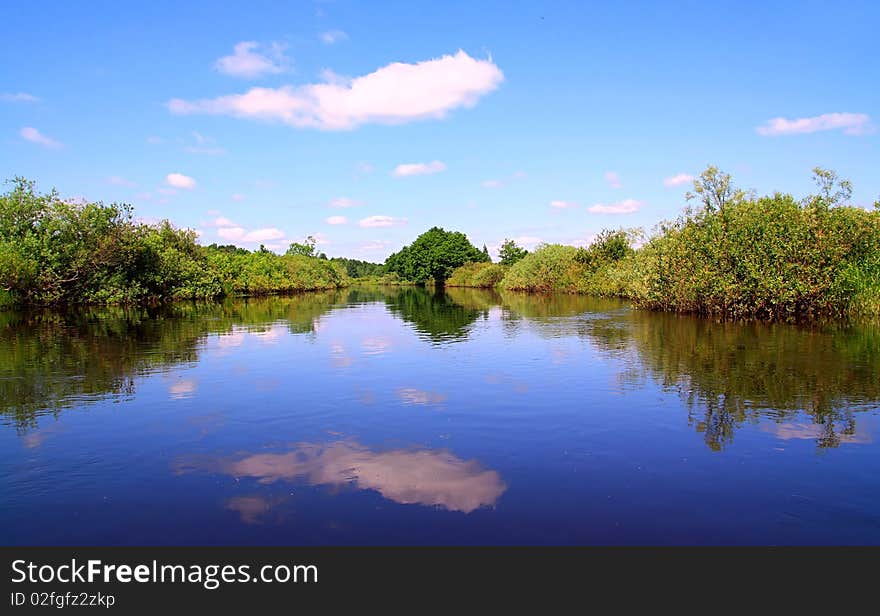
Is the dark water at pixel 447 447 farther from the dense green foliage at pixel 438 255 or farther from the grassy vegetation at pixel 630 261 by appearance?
the dense green foliage at pixel 438 255

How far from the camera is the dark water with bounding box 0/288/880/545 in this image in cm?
690

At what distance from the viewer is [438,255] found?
133 metres

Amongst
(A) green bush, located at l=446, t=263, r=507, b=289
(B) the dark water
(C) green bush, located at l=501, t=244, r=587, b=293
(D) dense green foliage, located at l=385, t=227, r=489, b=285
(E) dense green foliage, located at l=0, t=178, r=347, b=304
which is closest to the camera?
(B) the dark water

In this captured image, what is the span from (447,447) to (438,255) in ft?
406

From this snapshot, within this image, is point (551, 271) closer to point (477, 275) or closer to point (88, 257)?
point (477, 275)

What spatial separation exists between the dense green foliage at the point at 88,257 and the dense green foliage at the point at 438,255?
2795 inches

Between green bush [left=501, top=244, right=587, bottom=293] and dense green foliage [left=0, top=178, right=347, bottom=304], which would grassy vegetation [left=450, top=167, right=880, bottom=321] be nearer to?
green bush [left=501, top=244, right=587, bottom=293]

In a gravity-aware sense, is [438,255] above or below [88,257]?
above

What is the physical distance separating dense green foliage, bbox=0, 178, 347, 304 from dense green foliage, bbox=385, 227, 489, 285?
70988mm

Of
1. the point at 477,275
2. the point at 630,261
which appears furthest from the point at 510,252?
the point at 630,261

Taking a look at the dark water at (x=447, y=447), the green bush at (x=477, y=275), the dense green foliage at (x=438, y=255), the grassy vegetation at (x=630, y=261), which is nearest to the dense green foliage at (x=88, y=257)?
the grassy vegetation at (x=630, y=261)

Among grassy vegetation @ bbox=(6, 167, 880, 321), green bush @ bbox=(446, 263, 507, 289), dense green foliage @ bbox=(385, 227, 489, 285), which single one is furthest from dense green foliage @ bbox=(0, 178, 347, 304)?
dense green foliage @ bbox=(385, 227, 489, 285)

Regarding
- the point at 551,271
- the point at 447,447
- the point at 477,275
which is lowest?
the point at 447,447

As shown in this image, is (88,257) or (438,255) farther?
(438,255)
